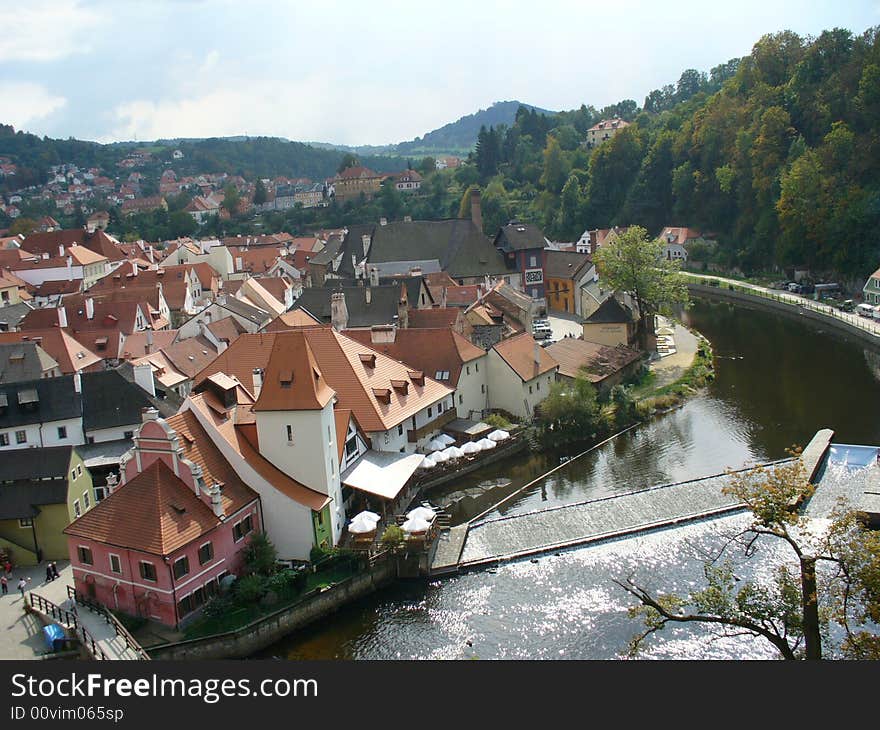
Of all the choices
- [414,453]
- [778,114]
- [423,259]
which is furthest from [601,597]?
[778,114]

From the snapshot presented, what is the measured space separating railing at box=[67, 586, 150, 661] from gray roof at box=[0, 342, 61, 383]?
16.0 metres

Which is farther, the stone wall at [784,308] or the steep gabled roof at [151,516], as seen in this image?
the stone wall at [784,308]

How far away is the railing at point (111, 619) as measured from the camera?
72.5ft

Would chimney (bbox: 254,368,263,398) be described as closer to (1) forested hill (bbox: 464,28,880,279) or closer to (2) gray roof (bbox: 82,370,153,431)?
(2) gray roof (bbox: 82,370,153,431)

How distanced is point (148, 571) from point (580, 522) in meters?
14.1

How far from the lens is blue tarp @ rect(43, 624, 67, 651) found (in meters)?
22.5

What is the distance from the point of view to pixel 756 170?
89.4 metres

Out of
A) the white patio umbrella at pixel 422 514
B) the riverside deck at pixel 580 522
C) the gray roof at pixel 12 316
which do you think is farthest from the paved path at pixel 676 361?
the gray roof at pixel 12 316

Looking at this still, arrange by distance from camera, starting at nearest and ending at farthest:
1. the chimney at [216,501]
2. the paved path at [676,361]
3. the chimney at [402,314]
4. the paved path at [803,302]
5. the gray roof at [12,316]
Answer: the chimney at [216,501] < the paved path at [676,361] < the chimney at [402,314] < the gray roof at [12,316] < the paved path at [803,302]

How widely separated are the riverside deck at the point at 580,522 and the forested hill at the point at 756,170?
156 feet

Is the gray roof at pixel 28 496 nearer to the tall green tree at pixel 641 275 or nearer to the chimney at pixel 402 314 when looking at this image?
the chimney at pixel 402 314

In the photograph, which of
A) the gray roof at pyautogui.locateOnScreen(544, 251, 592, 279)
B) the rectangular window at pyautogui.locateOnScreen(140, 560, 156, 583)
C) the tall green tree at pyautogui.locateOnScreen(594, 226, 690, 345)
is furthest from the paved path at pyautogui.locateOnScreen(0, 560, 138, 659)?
the gray roof at pyautogui.locateOnScreen(544, 251, 592, 279)

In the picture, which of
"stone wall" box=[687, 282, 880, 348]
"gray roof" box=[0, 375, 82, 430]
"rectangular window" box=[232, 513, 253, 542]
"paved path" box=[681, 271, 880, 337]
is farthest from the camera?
"paved path" box=[681, 271, 880, 337]

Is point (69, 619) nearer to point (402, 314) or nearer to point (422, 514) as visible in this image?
point (422, 514)
